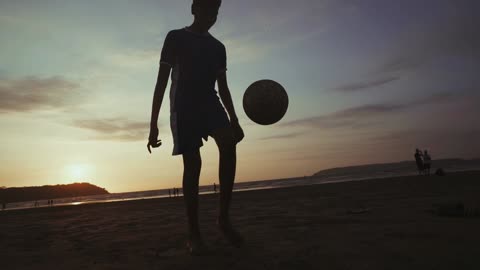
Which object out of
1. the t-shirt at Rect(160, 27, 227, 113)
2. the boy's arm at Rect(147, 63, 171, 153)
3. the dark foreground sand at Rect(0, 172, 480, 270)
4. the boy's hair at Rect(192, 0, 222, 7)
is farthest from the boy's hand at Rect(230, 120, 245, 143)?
the boy's hair at Rect(192, 0, 222, 7)

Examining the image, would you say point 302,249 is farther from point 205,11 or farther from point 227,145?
point 205,11

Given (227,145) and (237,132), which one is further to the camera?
(237,132)

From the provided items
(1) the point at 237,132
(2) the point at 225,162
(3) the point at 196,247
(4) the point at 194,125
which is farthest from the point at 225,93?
(3) the point at 196,247

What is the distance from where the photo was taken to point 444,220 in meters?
3.68

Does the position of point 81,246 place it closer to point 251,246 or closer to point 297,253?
point 251,246

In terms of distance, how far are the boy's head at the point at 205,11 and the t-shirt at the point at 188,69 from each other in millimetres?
160

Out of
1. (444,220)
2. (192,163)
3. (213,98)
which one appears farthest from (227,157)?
(444,220)

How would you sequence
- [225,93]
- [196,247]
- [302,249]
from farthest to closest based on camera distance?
1. [225,93]
2. [196,247]
3. [302,249]

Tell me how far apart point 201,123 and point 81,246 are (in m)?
1.85

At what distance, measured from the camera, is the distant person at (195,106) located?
3.31 meters

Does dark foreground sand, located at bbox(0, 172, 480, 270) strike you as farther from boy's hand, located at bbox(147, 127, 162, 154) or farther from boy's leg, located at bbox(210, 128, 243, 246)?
boy's hand, located at bbox(147, 127, 162, 154)

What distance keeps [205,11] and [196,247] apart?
2.30 metres

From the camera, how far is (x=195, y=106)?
11.2ft

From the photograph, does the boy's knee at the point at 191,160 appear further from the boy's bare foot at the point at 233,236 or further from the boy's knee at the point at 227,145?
the boy's bare foot at the point at 233,236
